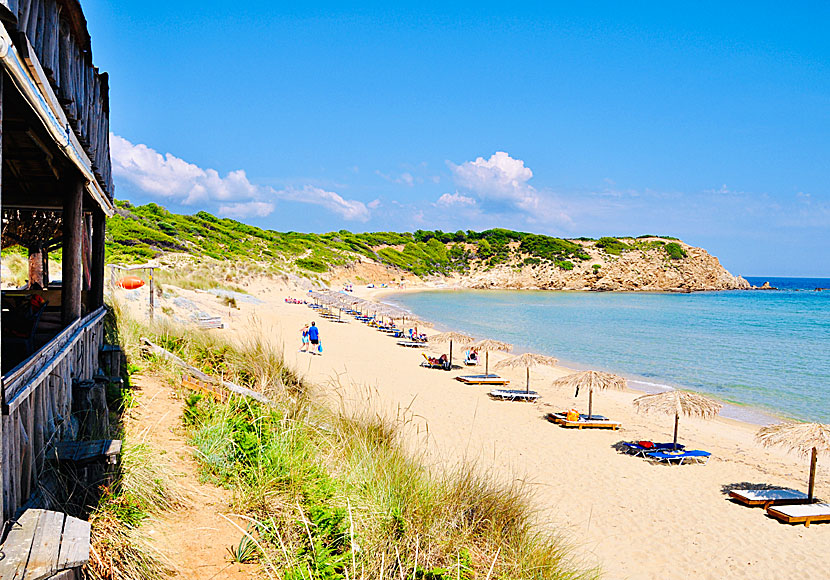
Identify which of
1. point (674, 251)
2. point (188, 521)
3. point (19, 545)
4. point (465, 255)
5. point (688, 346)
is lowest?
point (688, 346)

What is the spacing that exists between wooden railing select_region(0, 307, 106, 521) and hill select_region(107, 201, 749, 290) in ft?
132

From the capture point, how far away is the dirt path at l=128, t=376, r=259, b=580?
3.47m

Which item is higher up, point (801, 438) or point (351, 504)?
point (351, 504)

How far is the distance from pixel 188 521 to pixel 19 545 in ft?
5.64

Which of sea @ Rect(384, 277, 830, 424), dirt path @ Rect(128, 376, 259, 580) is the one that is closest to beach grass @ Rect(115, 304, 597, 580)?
dirt path @ Rect(128, 376, 259, 580)

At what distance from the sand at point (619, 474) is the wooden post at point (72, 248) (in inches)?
112

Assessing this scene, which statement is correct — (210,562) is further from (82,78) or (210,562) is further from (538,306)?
(538,306)

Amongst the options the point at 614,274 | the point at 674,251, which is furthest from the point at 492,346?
the point at 674,251

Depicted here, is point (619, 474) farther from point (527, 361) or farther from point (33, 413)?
point (33, 413)

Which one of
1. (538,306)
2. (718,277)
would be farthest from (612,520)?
(718,277)

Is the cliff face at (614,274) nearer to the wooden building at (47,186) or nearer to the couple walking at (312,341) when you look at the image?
the couple walking at (312,341)

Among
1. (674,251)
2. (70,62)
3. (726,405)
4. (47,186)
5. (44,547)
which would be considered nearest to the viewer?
(44,547)

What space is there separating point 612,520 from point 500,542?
4.11 meters

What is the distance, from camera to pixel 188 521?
13.0ft
